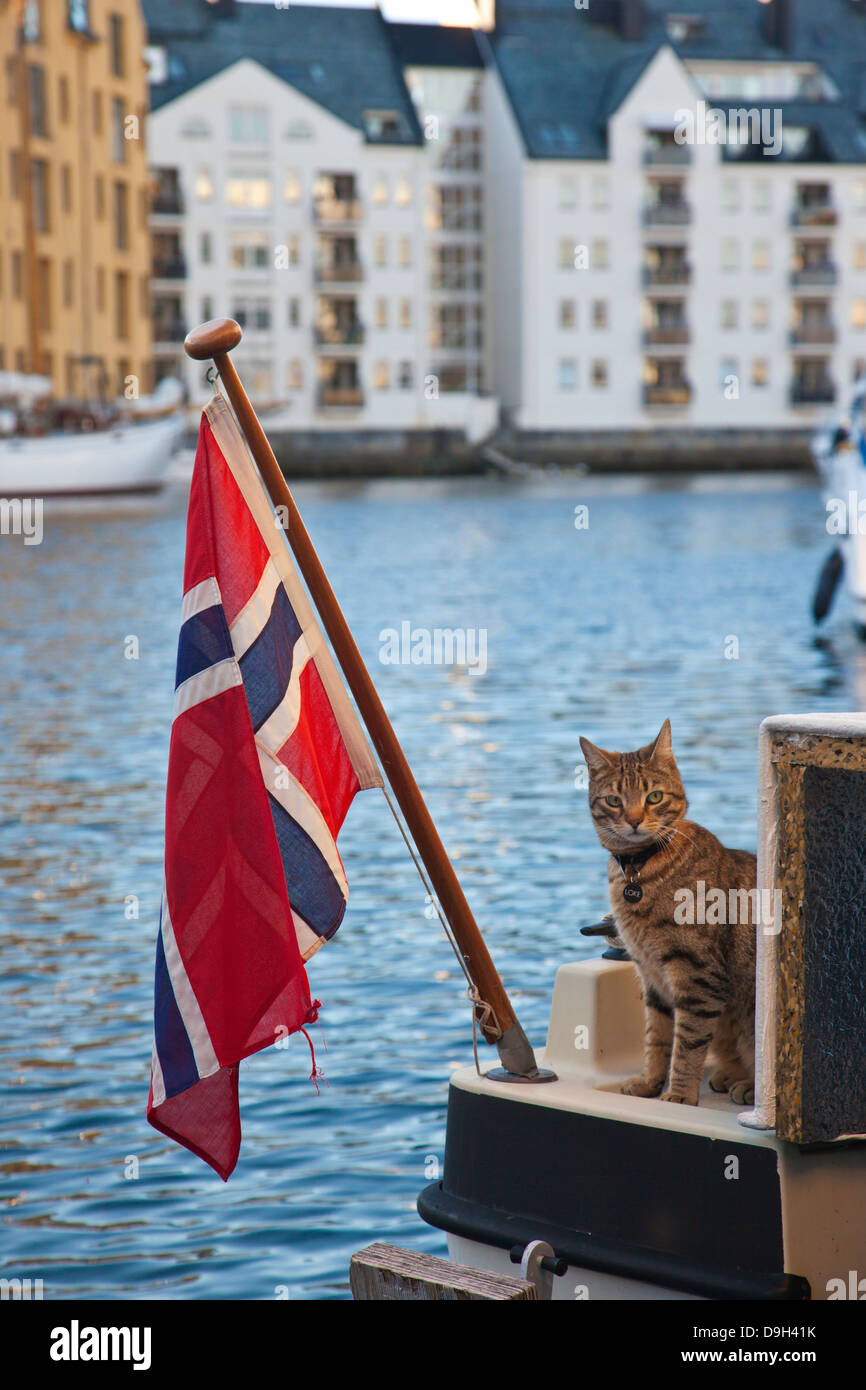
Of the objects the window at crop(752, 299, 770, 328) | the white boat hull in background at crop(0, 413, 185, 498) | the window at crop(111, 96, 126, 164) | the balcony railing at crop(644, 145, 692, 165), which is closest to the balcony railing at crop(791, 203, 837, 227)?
the window at crop(752, 299, 770, 328)

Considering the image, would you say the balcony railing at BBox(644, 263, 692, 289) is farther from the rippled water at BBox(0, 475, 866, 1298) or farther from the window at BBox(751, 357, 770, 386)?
the rippled water at BBox(0, 475, 866, 1298)

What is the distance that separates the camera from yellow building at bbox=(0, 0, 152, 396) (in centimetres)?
7031

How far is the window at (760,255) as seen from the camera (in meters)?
103

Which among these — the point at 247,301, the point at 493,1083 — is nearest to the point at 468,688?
the point at 493,1083

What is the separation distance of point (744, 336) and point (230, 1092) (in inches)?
3932

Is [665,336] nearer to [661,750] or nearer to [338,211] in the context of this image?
[338,211]

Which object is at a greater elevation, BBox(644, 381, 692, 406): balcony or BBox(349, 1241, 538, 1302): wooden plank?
BBox(644, 381, 692, 406): balcony

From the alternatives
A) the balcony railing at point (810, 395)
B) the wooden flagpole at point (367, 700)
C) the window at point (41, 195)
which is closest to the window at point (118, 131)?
the window at point (41, 195)

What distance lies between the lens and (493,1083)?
5527 mm

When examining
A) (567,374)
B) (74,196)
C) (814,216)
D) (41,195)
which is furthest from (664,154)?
(41,195)

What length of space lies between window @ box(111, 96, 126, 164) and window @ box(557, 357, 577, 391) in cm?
2393

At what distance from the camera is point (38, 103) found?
74.4 meters

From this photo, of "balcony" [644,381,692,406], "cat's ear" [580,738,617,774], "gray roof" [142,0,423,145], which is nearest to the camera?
"cat's ear" [580,738,617,774]
